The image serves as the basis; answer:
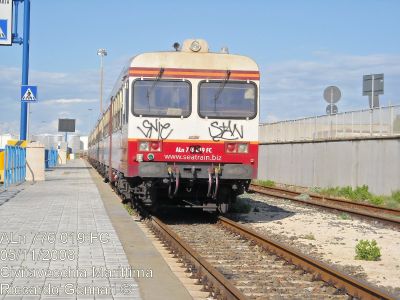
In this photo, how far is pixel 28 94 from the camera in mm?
25391

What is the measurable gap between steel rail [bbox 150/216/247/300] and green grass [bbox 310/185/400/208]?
10459mm

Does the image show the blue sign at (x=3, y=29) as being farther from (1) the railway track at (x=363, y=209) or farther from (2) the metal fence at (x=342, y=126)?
(2) the metal fence at (x=342, y=126)

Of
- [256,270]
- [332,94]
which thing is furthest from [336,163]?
[256,270]

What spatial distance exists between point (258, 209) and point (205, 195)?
13.1ft

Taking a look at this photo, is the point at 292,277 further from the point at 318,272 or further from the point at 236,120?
the point at 236,120

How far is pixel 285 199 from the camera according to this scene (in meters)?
22.1

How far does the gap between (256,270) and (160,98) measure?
543 centimetres

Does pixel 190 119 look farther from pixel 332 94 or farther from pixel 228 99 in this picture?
pixel 332 94

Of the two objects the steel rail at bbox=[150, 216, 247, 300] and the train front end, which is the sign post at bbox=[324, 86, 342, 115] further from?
the steel rail at bbox=[150, 216, 247, 300]

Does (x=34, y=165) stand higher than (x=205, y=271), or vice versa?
(x=34, y=165)

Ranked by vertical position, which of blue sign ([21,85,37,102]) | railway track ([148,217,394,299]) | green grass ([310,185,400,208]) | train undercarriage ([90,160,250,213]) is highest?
blue sign ([21,85,37,102])

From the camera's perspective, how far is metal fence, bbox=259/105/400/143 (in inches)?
908

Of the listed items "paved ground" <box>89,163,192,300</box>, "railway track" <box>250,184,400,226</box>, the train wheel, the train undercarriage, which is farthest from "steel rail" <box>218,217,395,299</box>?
"railway track" <box>250,184,400,226</box>

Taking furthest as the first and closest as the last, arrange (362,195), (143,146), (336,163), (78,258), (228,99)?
1. (336,163)
2. (362,195)
3. (228,99)
4. (143,146)
5. (78,258)
